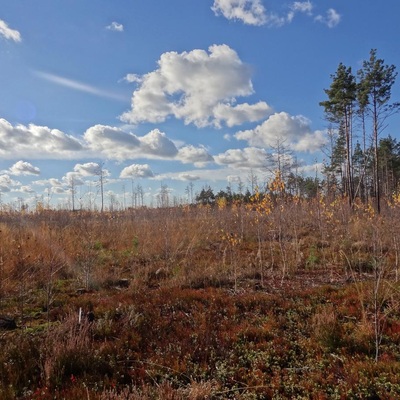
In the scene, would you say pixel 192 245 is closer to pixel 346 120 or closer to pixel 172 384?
pixel 172 384

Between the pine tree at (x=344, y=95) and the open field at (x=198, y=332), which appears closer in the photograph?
the open field at (x=198, y=332)

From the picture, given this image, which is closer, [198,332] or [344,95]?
[198,332]

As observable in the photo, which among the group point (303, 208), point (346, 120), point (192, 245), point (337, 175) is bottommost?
point (192, 245)

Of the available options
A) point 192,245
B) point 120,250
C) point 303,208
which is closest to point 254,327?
point 192,245

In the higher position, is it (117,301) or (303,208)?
(303,208)

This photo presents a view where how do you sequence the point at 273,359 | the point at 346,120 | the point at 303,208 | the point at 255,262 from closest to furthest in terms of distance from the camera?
1. the point at 273,359
2. the point at 255,262
3. the point at 303,208
4. the point at 346,120

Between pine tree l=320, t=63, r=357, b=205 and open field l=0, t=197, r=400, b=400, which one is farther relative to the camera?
pine tree l=320, t=63, r=357, b=205

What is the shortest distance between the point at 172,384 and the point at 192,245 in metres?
7.43

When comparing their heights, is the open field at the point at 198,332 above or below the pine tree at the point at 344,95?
below

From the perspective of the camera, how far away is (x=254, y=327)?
204 inches

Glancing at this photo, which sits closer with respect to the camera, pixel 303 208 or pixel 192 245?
pixel 192 245

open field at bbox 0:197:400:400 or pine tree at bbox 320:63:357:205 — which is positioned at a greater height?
pine tree at bbox 320:63:357:205

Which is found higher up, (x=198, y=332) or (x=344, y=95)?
(x=344, y=95)

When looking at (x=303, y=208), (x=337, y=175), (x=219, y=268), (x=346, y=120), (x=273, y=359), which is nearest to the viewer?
(x=273, y=359)
